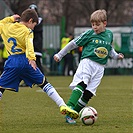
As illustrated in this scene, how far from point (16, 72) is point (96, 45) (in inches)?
47.8

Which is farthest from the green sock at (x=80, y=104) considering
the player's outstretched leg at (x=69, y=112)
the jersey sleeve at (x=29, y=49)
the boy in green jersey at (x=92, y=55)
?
the jersey sleeve at (x=29, y=49)

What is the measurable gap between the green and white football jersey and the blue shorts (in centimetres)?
79

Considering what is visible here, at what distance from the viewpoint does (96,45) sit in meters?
8.08

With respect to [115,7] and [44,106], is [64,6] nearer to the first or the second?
[115,7]

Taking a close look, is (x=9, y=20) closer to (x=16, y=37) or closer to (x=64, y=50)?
(x=16, y=37)

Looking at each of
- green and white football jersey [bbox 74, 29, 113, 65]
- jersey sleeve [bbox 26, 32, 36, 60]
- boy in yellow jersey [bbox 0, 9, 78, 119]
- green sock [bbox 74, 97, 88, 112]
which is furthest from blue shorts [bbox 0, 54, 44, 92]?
green and white football jersey [bbox 74, 29, 113, 65]

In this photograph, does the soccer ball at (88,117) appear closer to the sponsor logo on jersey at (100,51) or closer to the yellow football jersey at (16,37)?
the sponsor logo on jersey at (100,51)

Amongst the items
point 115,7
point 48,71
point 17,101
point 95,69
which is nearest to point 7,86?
point 95,69

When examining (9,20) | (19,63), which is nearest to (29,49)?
(19,63)

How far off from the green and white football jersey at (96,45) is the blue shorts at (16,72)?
793 mm

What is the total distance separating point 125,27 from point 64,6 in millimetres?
21156

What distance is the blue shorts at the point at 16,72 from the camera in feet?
25.7

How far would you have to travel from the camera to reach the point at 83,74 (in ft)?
26.2

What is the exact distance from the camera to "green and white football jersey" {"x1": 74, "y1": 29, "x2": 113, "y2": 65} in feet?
26.5
